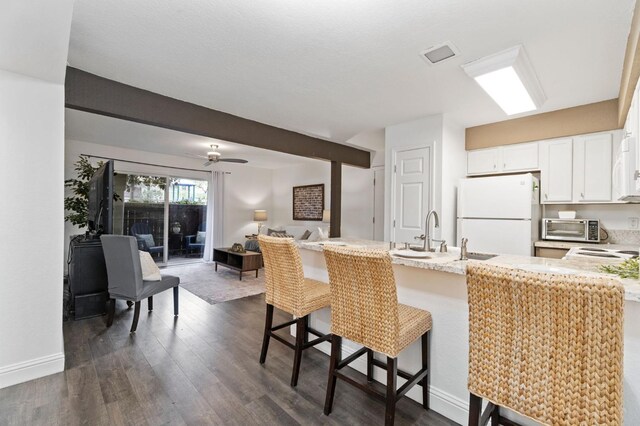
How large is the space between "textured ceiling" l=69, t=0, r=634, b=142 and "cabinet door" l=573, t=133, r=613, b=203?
45cm

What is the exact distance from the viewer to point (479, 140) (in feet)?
12.6

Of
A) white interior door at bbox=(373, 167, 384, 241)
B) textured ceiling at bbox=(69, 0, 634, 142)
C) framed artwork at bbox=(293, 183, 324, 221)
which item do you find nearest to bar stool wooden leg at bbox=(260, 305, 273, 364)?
textured ceiling at bbox=(69, 0, 634, 142)

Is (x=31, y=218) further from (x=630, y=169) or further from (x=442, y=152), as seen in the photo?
(x=630, y=169)

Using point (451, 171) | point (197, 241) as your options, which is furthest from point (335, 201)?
point (197, 241)

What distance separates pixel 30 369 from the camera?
2111 mm

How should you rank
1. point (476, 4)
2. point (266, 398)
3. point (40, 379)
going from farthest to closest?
point (40, 379) → point (266, 398) → point (476, 4)

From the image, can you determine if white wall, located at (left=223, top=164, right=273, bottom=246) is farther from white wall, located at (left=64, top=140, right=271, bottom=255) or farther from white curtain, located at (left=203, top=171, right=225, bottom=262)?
white curtain, located at (left=203, top=171, right=225, bottom=262)

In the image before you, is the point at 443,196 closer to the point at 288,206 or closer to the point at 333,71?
the point at 333,71

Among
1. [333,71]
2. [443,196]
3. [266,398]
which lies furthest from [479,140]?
[266,398]

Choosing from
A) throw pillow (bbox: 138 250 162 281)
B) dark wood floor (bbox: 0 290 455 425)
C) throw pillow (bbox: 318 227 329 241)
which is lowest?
dark wood floor (bbox: 0 290 455 425)

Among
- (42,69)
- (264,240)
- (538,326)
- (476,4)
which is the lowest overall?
(538,326)

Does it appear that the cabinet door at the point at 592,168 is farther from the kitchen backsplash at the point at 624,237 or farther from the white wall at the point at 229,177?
the white wall at the point at 229,177

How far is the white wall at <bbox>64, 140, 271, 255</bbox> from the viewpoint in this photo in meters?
5.44

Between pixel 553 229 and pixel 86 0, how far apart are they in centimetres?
454
